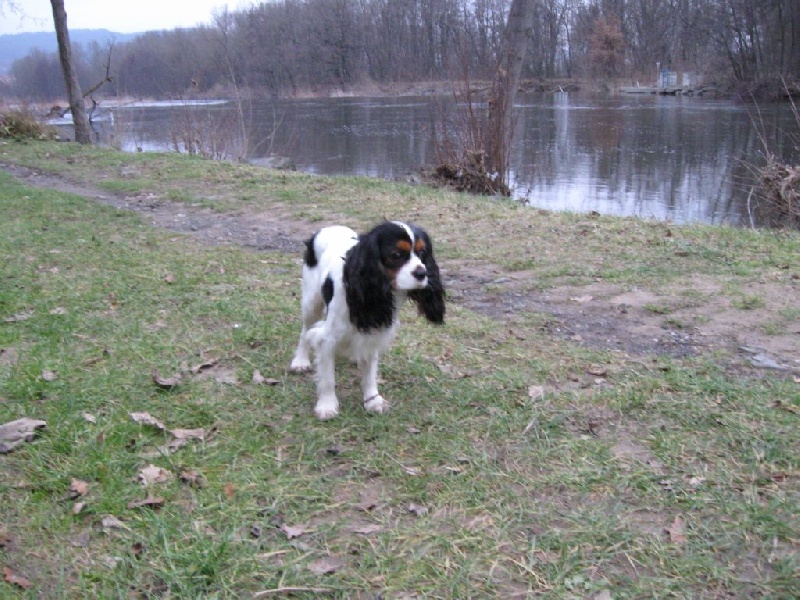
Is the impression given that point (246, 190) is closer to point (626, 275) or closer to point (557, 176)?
point (626, 275)

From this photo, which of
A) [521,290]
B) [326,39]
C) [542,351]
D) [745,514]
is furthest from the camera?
[326,39]

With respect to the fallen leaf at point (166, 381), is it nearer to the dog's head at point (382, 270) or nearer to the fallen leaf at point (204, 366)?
the fallen leaf at point (204, 366)

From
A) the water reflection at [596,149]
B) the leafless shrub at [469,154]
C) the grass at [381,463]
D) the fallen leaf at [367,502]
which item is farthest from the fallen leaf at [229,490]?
the leafless shrub at [469,154]

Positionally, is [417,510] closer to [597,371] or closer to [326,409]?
[326,409]

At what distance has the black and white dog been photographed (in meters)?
3.34

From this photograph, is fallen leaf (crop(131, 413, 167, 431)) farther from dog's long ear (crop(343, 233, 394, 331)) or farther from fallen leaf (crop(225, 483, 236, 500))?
dog's long ear (crop(343, 233, 394, 331))

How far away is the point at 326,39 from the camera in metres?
71.4

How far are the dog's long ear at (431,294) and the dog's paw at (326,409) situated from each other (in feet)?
2.29

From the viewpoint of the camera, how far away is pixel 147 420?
3.46 meters

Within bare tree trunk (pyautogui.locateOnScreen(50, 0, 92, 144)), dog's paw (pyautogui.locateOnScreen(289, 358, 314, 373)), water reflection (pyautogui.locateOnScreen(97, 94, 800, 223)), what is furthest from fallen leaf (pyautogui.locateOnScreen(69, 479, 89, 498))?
bare tree trunk (pyautogui.locateOnScreen(50, 0, 92, 144))

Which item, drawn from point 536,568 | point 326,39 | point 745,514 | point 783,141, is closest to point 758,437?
point 745,514

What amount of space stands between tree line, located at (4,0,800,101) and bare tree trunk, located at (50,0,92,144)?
106 ft

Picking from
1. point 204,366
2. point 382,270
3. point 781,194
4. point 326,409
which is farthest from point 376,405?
point 781,194

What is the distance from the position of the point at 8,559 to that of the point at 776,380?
155 inches
